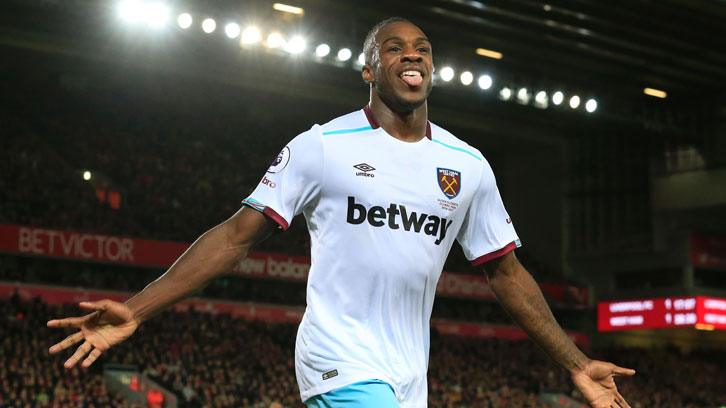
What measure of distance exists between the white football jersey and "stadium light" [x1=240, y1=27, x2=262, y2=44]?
2333 cm

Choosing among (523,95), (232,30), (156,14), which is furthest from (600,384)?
(523,95)

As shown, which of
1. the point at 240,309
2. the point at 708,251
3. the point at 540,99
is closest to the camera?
the point at 240,309

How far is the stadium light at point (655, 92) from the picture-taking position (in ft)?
109

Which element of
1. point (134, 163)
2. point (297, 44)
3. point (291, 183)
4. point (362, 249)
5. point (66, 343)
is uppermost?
point (297, 44)

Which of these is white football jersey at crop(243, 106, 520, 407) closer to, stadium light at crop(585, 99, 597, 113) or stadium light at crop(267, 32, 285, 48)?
stadium light at crop(267, 32, 285, 48)

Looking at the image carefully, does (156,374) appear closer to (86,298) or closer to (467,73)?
(86,298)

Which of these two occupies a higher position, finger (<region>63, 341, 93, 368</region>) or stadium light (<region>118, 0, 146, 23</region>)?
stadium light (<region>118, 0, 146, 23</region>)

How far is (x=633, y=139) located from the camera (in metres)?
36.0

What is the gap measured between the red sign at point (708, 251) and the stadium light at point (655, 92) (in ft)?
17.6

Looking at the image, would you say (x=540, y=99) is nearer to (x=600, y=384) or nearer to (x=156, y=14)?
(x=156, y=14)

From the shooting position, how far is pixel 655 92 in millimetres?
33344

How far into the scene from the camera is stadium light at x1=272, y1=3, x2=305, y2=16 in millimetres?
27141

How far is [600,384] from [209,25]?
23445mm

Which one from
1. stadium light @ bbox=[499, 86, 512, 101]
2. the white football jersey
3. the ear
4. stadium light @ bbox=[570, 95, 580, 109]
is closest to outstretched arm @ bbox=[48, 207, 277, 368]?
the white football jersey
